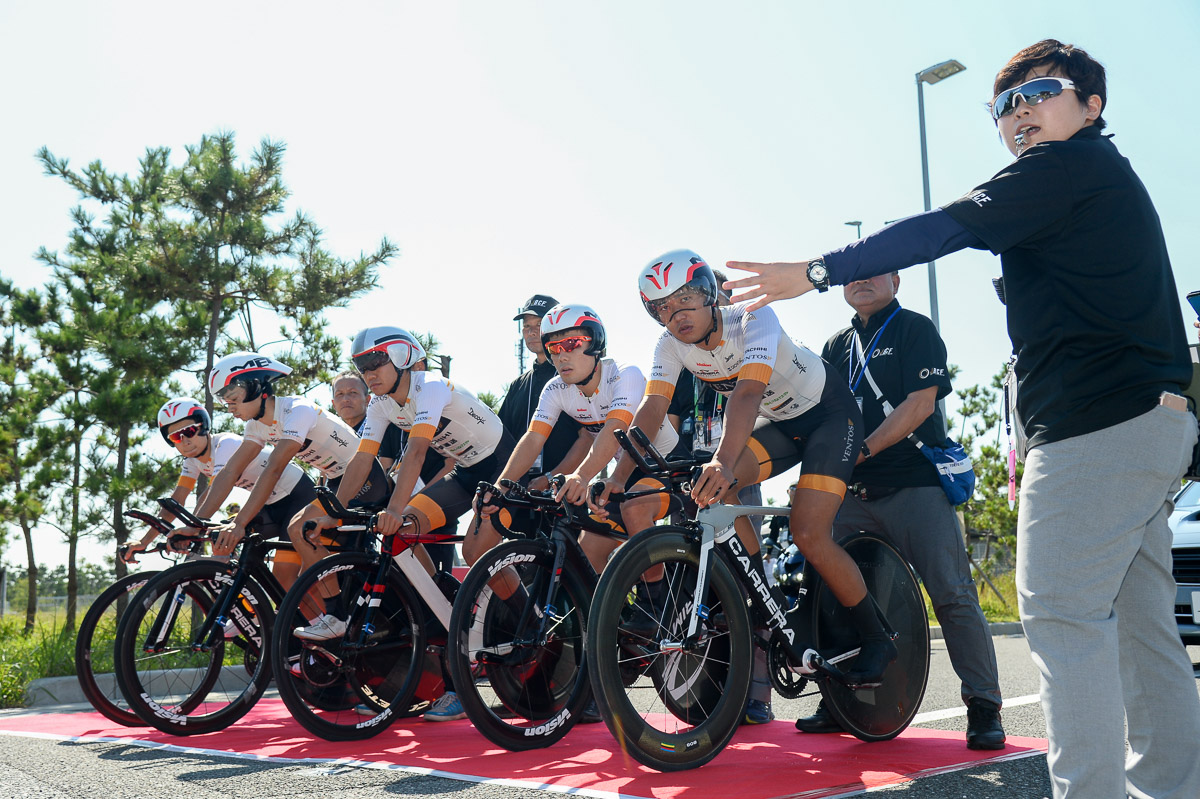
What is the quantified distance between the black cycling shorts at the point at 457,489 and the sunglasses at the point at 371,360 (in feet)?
2.74

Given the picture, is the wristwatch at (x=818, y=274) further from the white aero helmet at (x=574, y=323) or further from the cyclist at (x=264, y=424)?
the cyclist at (x=264, y=424)

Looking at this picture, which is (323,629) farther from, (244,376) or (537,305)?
(537,305)

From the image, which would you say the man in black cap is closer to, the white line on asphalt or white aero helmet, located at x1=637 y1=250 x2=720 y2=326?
white aero helmet, located at x1=637 y1=250 x2=720 y2=326

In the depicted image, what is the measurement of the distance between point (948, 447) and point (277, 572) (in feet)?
14.1

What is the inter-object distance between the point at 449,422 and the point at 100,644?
2.60m

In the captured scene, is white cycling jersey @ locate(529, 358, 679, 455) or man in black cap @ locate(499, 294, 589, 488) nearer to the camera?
white cycling jersey @ locate(529, 358, 679, 455)

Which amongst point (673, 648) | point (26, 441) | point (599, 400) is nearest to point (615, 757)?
point (673, 648)

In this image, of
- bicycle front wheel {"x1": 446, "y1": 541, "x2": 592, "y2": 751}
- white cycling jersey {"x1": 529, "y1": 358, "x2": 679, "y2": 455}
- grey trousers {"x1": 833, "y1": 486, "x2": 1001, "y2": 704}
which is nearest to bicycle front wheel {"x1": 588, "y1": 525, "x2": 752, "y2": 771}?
bicycle front wheel {"x1": 446, "y1": 541, "x2": 592, "y2": 751}

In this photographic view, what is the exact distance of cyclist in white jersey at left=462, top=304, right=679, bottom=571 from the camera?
17.7 feet

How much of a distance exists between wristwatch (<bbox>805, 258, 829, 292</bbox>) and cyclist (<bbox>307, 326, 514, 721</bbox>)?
364 cm

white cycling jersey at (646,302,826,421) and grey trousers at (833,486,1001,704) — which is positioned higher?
white cycling jersey at (646,302,826,421)

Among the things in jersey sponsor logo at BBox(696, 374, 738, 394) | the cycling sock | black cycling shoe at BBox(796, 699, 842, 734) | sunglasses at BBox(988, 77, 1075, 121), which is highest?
sunglasses at BBox(988, 77, 1075, 121)

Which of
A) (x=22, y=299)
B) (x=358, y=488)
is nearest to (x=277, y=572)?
(x=358, y=488)

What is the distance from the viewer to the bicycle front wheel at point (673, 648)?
386 centimetres
